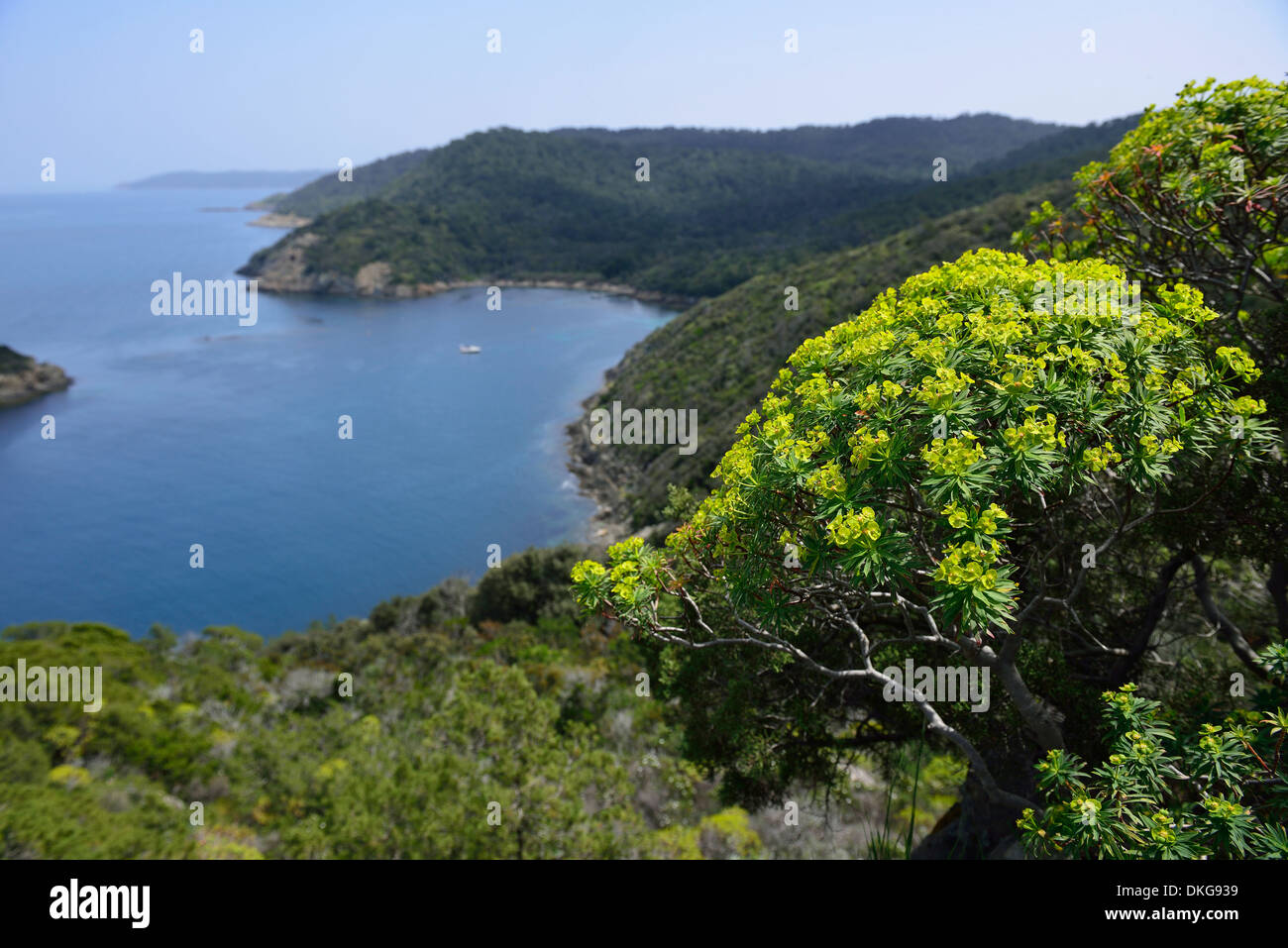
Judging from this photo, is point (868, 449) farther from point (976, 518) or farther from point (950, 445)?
point (976, 518)

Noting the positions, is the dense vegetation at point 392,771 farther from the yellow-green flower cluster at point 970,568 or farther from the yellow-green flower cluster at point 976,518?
the yellow-green flower cluster at point 976,518

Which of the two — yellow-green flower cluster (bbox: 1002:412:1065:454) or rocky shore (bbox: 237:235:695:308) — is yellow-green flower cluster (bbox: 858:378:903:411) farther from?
rocky shore (bbox: 237:235:695:308)

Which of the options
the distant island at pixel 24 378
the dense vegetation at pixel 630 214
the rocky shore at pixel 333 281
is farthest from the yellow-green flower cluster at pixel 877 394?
the rocky shore at pixel 333 281

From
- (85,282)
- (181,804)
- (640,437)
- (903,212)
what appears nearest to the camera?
(181,804)

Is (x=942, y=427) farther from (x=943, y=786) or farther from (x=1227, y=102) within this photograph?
(x=943, y=786)

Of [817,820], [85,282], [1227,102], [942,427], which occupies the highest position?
[85,282]
